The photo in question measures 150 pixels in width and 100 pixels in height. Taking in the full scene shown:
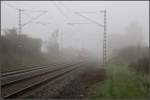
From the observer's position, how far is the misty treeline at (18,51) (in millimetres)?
30644

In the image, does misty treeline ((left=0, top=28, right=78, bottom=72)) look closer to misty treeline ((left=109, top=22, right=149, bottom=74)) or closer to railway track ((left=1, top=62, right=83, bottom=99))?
railway track ((left=1, top=62, right=83, bottom=99))

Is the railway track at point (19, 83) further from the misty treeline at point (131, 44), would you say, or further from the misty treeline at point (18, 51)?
the misty treeline at point (131, 44)

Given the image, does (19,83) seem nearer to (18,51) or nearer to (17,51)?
(17,51)

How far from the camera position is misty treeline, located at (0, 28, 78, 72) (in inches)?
1206

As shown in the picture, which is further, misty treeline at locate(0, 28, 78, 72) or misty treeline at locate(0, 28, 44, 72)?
misty treeline at locate(0, 28, 44, 72)

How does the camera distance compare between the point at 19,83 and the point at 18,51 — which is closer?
the point at 19,83

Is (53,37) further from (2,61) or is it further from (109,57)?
(2,61)

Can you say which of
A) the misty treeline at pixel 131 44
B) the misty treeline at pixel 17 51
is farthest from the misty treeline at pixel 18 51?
the misty treeline at pixel 131 44

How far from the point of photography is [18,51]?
122ft

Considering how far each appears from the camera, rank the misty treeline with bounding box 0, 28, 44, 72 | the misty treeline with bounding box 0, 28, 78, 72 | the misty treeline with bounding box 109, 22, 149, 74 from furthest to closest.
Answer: the misty treeline with bounding box 0, 28, 44, 72 → the misty treeline with bounding box 0, 28, 78, 72 → the misty treeline with bounding box 109, 22, 149, 74

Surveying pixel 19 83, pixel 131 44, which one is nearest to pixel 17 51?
pixel 131 44

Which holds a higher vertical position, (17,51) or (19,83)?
(17,51)

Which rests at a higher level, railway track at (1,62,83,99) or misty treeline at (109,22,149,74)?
misty treeline at (109,22,149,74)

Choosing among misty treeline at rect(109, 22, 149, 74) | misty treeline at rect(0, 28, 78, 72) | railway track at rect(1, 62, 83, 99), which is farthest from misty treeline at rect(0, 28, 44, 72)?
misty treeline at rect(109, 22, 149, 74)
